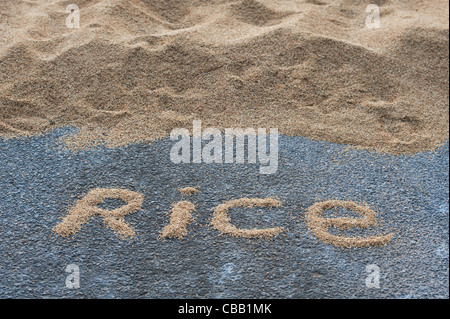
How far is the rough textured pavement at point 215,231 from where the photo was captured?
73.4 inches

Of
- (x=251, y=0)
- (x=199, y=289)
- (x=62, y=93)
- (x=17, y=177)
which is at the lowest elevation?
(x=199, y=289)

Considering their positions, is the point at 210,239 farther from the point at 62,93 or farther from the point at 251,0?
the point at 251,0

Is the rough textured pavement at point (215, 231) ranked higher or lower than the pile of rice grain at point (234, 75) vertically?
lower

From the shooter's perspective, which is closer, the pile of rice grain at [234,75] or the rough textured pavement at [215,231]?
the rough textured pavement at [215,231]

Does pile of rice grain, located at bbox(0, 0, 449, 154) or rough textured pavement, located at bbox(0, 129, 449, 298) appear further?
pile of rice grain, located at bbox(0, 0, 449, 154)

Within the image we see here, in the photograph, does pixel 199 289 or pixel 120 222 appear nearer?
pixel 199 289

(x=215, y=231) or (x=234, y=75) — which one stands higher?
(x=234, y=75)

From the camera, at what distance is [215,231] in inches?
84.0

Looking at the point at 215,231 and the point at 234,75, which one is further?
the point at 234,75

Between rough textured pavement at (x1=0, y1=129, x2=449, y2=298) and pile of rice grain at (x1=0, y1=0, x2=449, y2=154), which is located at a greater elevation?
pile of rice grain at (x1=0, y1=0, x2=449, y2=154)

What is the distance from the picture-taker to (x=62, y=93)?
311cm

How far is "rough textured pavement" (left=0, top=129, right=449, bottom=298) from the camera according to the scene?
1.86 m

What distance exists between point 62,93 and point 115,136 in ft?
1.91

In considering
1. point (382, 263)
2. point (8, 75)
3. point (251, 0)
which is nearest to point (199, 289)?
point (382, 263)
